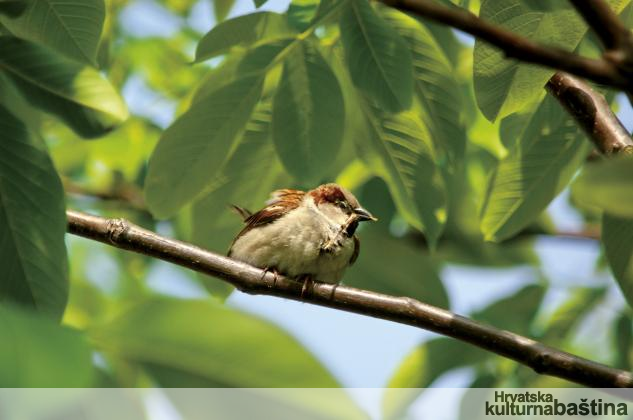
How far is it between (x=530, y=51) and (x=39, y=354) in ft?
2.33

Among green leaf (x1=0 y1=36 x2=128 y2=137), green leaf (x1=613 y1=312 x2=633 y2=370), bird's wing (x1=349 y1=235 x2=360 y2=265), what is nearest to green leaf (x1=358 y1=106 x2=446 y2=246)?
bird's wing (x1=349 y1=235 x2=360 y2=265)

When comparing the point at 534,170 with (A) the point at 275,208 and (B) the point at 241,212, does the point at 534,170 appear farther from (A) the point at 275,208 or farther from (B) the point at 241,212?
(A) the point at 275,208

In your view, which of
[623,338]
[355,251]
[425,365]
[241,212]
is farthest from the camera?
[623,338]

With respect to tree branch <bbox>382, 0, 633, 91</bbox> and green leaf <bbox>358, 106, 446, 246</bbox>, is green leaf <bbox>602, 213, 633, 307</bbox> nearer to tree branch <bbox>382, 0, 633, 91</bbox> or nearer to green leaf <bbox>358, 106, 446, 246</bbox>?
green leaf <bbox>358, 106, 446, 246</bbox>

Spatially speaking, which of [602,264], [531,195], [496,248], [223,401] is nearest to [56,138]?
[496,248]

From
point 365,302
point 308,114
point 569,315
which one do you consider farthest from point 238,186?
point 569,315

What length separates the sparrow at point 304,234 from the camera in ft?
12.5

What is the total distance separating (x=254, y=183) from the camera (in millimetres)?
3354

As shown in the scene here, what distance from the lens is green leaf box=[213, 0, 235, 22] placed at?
3365mm

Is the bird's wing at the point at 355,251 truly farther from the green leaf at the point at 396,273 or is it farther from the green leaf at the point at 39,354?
the green leaf at the point at 39,354

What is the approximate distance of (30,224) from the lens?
2164mm

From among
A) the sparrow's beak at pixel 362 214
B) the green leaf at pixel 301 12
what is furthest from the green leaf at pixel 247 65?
the sparrow's beak at pixel 362 214

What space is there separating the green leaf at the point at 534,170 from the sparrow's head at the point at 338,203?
1.20m

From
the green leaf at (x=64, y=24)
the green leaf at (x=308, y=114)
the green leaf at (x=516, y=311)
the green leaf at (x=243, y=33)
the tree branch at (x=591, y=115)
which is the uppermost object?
the green leaf at (x=64, y=24)
